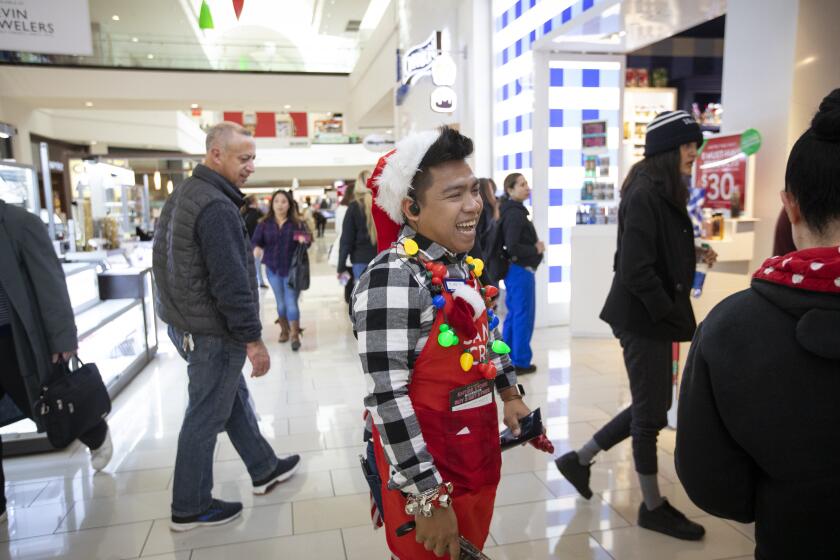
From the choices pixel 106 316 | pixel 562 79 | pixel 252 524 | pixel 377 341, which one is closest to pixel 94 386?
pixel 252 524

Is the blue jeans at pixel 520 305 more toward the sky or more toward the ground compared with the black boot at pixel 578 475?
more toward the sky

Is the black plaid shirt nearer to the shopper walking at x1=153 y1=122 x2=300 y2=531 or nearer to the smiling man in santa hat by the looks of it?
the smiling man in santa hat

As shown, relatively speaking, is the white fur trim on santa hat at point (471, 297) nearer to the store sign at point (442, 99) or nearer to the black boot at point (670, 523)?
the black boot at point (670, 523)

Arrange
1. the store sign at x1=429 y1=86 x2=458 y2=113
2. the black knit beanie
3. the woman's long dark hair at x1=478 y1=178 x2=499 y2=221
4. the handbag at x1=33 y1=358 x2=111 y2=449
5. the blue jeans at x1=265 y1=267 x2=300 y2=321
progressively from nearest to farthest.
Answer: the black knit beanie < the handbag at x1=33 y1=358 x2=111 y2=449 < the woman's long dark hair at x1=478 y1=178 x2=499 y2=221 < the blue jeans at x1=265 y1=267 x2=300 y2=321 < the store sign at x1=429 y1=86 x2=458 y2=113

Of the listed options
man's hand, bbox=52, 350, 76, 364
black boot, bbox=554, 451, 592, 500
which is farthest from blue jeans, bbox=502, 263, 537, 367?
man's hand, bbox=52, 350, 76, 364

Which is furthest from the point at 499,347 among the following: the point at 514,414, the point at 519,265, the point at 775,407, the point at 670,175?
the point at 519,265

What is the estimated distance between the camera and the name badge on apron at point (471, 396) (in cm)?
135

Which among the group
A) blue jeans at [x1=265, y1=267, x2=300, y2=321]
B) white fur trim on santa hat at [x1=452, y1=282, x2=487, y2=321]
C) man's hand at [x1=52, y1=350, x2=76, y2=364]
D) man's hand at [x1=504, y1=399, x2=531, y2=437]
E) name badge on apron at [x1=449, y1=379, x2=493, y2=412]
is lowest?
blue jeans at [x1=265, y1=267, x2=300, y2=321]

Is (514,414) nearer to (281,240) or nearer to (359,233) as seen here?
(359,233)

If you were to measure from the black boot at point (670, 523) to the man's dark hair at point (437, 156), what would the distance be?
1.93 metres

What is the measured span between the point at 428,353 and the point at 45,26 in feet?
15.3

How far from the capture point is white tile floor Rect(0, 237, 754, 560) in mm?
2512

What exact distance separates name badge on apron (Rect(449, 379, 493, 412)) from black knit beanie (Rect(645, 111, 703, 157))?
1.43m

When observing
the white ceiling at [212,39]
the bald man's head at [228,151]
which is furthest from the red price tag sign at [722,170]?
the white ceiling at [212,39]
